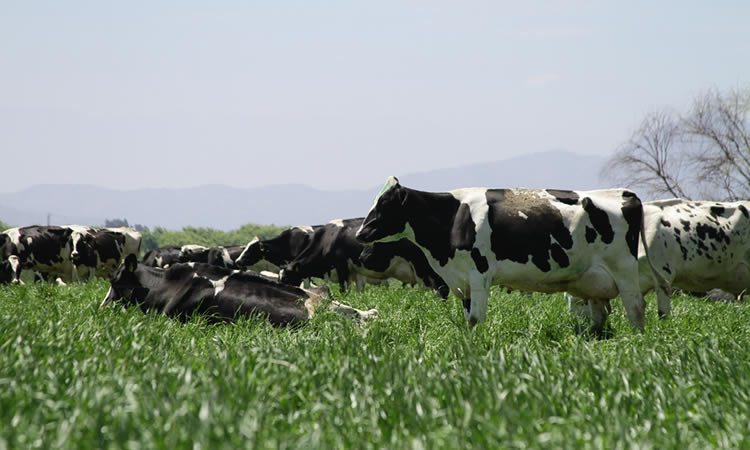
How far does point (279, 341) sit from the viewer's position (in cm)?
624

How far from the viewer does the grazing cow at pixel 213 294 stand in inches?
316

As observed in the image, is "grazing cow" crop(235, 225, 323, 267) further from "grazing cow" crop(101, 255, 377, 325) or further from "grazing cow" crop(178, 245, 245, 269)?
"grazing cow" crop(101, 255, 377, 325)

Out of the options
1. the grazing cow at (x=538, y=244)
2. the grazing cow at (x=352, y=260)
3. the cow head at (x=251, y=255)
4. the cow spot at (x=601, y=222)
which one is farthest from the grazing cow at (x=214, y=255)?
the cow spot at (x=601, y=222)

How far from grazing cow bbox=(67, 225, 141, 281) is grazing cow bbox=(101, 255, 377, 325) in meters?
17.9

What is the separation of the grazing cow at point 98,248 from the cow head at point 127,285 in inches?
698

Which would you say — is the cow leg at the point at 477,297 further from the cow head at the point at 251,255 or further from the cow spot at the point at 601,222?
the cow head at the point at 251,255

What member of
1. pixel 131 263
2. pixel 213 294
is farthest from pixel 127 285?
pixel 213 294

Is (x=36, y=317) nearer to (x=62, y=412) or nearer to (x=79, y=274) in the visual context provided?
(x=62, y=412)

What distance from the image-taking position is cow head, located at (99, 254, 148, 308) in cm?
914

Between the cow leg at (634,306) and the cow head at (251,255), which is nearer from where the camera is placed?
the cow leg at (634,306)

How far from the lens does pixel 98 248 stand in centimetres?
2725

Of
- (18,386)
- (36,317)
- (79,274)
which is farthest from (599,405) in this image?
(79,274)

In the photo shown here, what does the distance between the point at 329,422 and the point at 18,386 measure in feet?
5.90

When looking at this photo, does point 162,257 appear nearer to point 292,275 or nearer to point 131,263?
point 292,275
